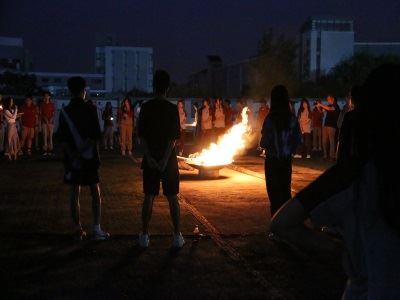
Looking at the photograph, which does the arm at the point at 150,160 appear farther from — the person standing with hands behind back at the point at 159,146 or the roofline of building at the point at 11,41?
the roofline of building at the point at 11,41

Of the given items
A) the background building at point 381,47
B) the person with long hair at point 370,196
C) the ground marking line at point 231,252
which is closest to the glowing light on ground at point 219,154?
the ground marking line at point 231,252

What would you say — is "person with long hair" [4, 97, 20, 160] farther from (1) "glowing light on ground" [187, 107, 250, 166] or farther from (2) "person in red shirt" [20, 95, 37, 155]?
(1) "glowing light on ground" [187, 107, 250, 166]

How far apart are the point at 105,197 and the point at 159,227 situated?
9.81 ft

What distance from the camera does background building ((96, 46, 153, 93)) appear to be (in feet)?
361

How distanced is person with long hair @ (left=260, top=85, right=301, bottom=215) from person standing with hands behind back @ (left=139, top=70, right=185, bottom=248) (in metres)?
1.32

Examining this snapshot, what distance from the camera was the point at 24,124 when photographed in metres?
20.2

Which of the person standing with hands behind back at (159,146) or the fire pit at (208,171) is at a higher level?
the person standing with hands behind back at (159,146)

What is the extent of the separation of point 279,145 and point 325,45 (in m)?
72.4

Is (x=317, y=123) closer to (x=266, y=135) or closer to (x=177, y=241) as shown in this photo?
(x=266, y=135)

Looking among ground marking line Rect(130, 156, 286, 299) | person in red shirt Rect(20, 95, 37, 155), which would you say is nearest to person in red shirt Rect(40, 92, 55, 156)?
person in red shirt Rect(20, 95, 37, 155)

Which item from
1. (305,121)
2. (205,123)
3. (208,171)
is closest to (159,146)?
(208,171)

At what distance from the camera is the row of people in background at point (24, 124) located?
61.5 ft

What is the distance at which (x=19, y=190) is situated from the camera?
38.9 ft

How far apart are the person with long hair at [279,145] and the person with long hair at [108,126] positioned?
1574 centimetres
